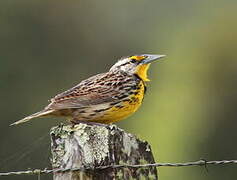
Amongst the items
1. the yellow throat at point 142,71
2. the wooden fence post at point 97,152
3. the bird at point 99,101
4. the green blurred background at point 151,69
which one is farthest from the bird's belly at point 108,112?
the green blurred background at point 151,69

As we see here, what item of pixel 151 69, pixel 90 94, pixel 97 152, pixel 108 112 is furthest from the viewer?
pixel 151 69

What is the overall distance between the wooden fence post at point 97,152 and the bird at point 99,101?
1.34 meters

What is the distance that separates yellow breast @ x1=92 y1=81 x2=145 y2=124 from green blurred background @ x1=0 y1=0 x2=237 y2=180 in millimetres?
3425

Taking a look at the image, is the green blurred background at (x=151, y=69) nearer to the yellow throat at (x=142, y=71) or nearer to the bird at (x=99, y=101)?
the yellow throat at (x=142, y=71)

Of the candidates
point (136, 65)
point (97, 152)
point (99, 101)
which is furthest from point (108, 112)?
point (97, 152)

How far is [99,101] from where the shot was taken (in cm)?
782

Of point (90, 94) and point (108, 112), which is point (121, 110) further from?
point (90, 94)

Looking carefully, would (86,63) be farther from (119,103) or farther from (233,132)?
(119,103)

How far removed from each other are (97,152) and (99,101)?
66.6 inches

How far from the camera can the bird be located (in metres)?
7.71

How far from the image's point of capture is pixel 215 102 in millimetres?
17109

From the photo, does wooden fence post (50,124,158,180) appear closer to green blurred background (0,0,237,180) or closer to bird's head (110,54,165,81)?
bird's head (110,54,165,81)

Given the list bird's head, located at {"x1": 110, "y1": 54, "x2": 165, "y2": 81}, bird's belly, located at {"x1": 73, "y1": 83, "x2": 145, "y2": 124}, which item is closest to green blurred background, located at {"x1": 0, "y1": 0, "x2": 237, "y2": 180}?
bird's head, located at {"x1": 110, "y1": 54, "x2": 165, "y2": 81}

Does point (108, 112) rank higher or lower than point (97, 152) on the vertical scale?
higher
